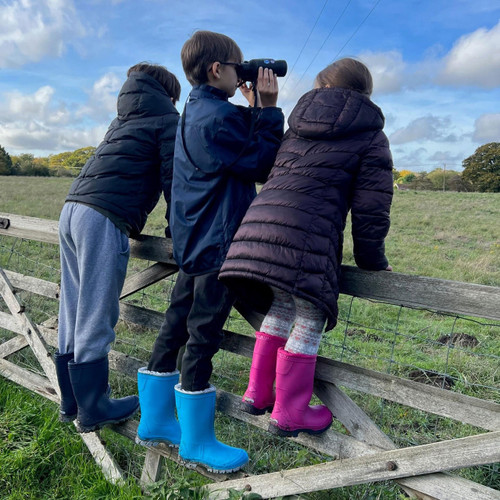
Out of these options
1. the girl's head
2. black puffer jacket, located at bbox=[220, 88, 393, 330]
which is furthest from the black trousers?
the girl's head

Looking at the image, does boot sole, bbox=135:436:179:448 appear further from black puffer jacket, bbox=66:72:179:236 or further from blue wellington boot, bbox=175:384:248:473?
black puffer jacket, bbox=66:72:179:236

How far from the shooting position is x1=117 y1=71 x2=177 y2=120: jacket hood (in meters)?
2.98

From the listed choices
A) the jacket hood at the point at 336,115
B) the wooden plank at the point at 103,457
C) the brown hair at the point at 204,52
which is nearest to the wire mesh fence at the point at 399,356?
the wooden plank at the point at 103,457

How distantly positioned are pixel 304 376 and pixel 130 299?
5355 mm

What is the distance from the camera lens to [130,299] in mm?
7461

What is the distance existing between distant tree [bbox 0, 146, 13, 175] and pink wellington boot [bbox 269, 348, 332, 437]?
225 feet

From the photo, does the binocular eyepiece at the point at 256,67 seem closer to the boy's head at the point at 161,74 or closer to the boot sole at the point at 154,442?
the boy's head at the point at 161,74

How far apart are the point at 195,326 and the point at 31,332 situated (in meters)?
2.35

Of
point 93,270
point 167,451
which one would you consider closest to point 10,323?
point 93,270

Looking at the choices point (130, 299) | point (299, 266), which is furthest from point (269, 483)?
point (130, 299)

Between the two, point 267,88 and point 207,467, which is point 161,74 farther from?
point 207,467

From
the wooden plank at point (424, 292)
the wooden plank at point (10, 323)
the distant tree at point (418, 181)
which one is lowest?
the wooden plank at point (10, 323)

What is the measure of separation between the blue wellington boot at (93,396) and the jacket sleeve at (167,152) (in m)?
1.04

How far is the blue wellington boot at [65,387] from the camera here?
3293mm
